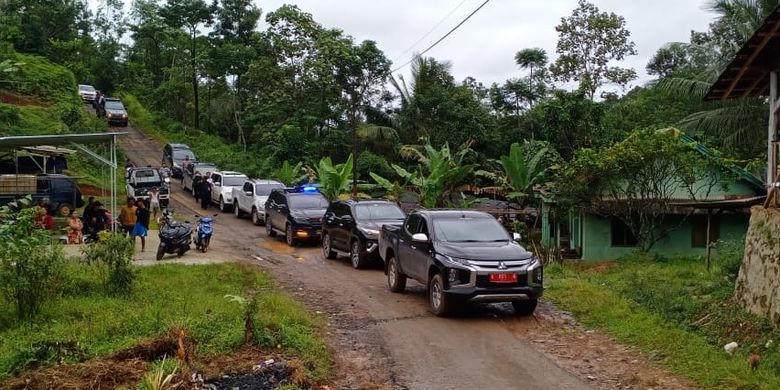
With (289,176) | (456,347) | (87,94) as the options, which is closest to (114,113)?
(87,94)

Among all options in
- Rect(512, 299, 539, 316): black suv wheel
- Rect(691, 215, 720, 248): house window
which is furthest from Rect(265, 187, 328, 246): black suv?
Rect(691, 215, 720, 248): house window

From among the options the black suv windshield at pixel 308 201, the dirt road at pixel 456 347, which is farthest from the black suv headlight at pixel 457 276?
the black suv windshield at pixel 308 201

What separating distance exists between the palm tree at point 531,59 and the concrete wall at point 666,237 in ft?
64.6

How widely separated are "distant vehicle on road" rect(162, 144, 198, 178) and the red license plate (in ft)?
98.5

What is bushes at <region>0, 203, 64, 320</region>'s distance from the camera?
33.2 feet

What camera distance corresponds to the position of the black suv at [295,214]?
2061cm

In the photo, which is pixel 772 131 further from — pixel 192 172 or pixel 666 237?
pixel 192 172

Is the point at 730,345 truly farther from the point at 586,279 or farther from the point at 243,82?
the point at 243,82

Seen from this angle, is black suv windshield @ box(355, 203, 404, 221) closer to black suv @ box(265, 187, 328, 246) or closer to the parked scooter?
black suv @ box(265, 187, 328, 246)

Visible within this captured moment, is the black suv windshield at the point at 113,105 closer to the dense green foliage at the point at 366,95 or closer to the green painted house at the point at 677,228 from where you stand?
the dense green foliage at the point at 366,95

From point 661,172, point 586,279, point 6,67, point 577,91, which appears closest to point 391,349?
point 586,279

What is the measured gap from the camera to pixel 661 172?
20.5m

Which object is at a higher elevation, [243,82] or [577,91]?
[243,82]

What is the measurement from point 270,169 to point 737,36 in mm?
23399
